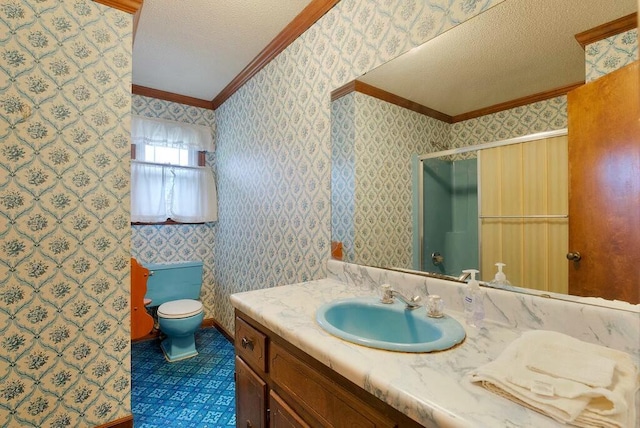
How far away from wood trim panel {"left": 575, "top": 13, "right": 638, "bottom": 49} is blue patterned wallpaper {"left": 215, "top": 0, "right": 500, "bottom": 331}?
33 centimetres

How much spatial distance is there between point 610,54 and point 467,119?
406mm

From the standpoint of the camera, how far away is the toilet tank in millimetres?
2811

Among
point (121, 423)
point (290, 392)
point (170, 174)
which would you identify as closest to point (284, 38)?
point (170, 174)

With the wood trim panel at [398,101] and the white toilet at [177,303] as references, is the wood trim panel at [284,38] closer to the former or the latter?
the wood trim panel at [398,101]

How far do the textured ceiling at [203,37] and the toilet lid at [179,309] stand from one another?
6.73 ft

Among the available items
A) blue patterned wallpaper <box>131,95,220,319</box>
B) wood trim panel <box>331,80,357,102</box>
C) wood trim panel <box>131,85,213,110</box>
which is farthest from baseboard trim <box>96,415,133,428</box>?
wood trim panel <box>131,85,213,110</box>

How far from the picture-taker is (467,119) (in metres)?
1.15

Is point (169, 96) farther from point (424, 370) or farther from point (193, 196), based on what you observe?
point (424, 370)

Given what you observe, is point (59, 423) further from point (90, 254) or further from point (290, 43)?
point (290, 43)

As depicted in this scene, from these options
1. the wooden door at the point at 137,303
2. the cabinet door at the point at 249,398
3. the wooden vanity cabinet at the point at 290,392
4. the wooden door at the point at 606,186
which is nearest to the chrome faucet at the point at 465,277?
the wooden door at the point at 606,186

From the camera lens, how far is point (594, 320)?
2.57 feet

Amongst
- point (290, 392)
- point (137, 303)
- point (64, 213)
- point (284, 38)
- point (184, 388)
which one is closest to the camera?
point (290, 392)

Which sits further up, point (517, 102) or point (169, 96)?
point (169, 96)

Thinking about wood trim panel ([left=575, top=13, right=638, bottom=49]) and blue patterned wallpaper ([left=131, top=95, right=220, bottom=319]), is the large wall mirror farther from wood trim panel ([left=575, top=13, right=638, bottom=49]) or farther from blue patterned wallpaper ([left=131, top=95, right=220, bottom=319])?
blue patterned wallpaper ([left=131, top=95, right=220, bottom=319])
